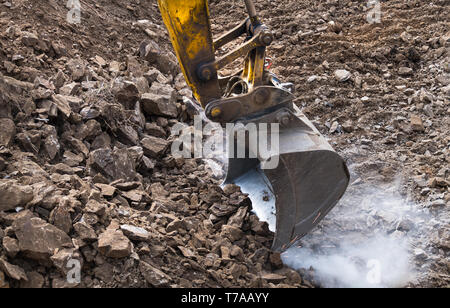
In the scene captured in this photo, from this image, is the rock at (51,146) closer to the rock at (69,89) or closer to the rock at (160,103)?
the rock at (69,89)

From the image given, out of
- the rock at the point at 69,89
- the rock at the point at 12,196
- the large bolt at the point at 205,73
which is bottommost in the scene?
the rock at the point at 12,196

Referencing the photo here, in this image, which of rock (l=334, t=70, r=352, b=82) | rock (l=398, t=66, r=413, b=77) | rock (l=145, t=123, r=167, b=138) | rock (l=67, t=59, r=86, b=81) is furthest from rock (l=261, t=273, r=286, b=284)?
rock (l=398, t=66, r=413, b=77)

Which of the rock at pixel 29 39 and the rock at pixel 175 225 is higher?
the rock at pixel 29 39

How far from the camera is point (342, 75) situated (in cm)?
496

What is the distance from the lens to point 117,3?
603 centimetres

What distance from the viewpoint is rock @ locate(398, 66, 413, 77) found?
197 inches

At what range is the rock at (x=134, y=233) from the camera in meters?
2.71

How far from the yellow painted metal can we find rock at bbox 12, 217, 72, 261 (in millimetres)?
1173

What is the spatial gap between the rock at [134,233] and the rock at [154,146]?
1276 mm

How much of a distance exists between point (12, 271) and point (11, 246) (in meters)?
0.13

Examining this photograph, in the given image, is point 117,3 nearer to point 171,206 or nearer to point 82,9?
point 82,9

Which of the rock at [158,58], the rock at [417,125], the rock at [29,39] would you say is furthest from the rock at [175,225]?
the rock at [158,58]

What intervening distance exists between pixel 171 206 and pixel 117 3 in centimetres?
353

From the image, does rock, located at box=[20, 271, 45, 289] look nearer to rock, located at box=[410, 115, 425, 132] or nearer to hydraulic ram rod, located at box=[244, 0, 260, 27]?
hydraulic ram rod, located at box=[244, 0, 260, 27]
